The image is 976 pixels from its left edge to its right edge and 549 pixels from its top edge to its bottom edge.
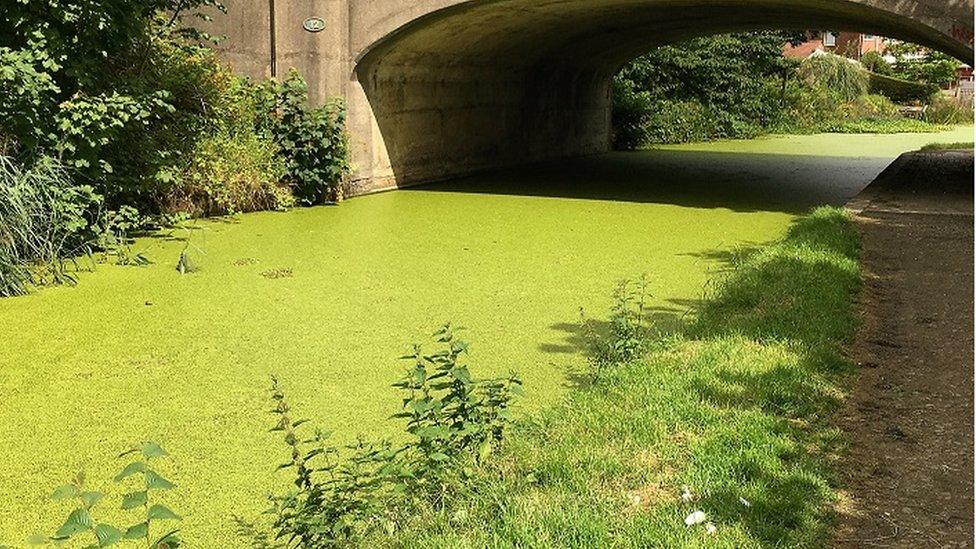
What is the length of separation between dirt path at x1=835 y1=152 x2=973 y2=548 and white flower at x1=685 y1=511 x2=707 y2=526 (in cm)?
32

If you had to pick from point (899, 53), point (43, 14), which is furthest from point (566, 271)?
point (899, 53)

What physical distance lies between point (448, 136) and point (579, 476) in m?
10.1

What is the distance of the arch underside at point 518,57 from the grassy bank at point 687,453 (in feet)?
18.0

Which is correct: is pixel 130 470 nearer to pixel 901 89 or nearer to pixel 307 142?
pixel 307 142

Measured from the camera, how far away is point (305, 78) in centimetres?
1002

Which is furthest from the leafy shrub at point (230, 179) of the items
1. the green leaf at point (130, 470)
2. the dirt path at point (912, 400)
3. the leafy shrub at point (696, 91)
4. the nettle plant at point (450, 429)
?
the leafy shrub at point (696, 91)

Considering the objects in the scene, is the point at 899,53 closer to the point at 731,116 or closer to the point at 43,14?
the point at 731,116

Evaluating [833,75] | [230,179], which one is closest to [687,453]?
[230,179]

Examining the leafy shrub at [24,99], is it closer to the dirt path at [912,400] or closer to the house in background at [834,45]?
the dirt path at [912,400]

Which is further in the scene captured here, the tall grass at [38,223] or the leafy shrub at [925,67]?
the leafy shrub at [925,67]

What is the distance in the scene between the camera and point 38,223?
20.3 ft

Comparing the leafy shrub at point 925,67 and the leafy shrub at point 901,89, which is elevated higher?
the leafy shrub at point 925,67

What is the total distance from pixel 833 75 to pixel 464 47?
21678 millimetres

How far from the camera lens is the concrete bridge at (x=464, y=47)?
9750 millimetres
